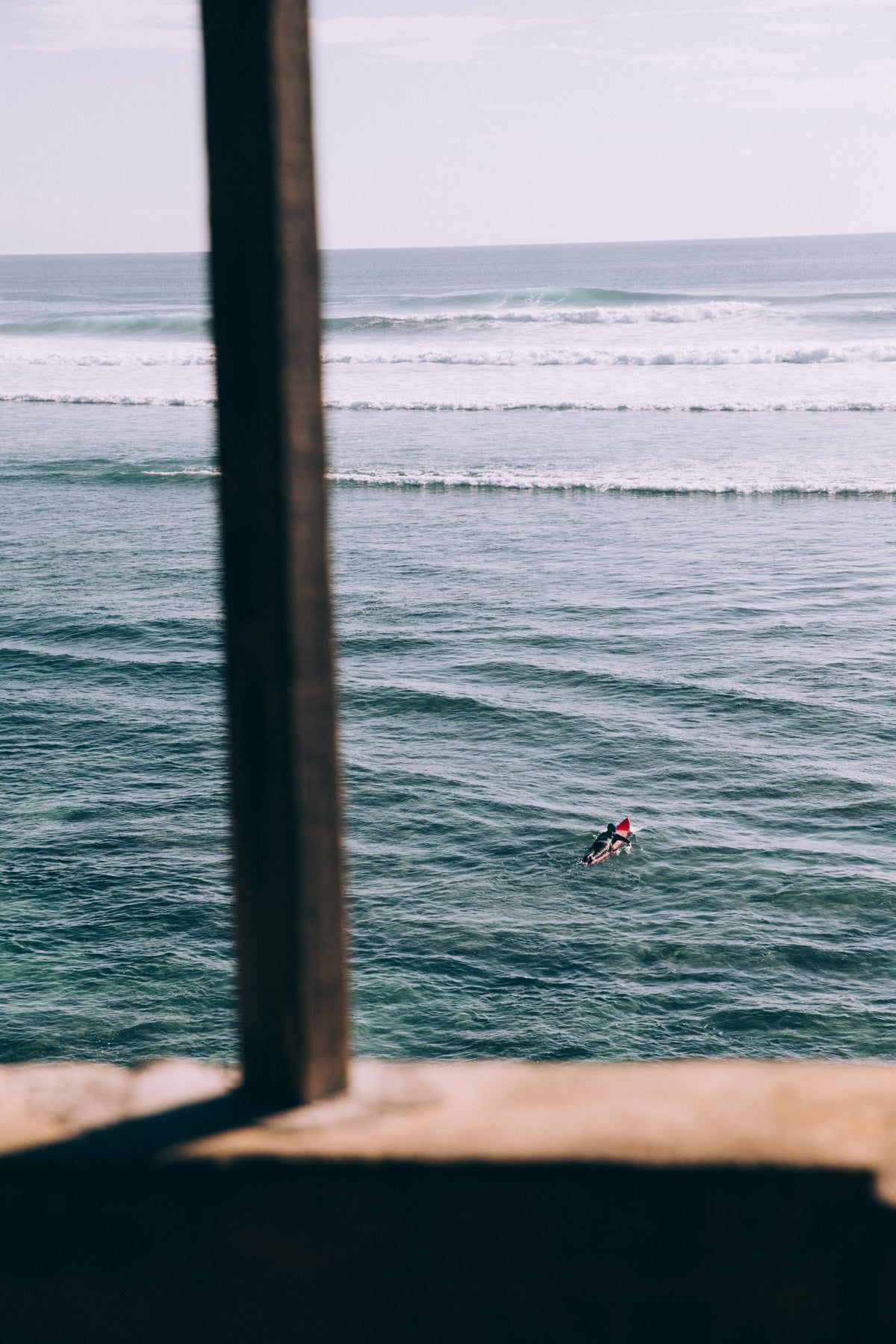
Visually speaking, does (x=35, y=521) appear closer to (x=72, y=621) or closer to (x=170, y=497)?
(x=170, y=497)

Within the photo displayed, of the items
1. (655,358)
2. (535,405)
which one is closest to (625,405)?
(535,405)

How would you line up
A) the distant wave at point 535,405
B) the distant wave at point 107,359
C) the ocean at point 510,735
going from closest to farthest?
1. the ocean at point 510,735
2. the distant wave at point 535,405
3. the distant wave at point 107,359

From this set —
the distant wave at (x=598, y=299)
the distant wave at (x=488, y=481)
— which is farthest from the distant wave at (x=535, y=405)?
the distant wave at (x=598, y=299)

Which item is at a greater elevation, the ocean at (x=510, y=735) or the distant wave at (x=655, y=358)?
the distant wave at (x=655, y=358)

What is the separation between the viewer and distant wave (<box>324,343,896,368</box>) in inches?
1682

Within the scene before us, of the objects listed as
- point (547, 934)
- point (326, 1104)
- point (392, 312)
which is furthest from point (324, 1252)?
point (392, 312)

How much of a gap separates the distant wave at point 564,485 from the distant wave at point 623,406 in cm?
889

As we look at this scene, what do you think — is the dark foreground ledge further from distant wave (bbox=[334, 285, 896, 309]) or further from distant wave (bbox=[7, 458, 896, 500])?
distant wave (bbox=[334, 285, 896, 309])

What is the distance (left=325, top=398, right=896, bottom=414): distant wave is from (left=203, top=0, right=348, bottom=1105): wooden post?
32995 mm

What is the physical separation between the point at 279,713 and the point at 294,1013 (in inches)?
13.9

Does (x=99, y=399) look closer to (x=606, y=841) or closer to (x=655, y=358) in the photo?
(x=655, y=358)

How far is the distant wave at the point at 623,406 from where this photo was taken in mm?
33219

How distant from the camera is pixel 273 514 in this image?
1469 mm

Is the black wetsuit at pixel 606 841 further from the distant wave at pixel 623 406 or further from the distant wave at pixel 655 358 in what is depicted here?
the distant wave at pixel 655 358
